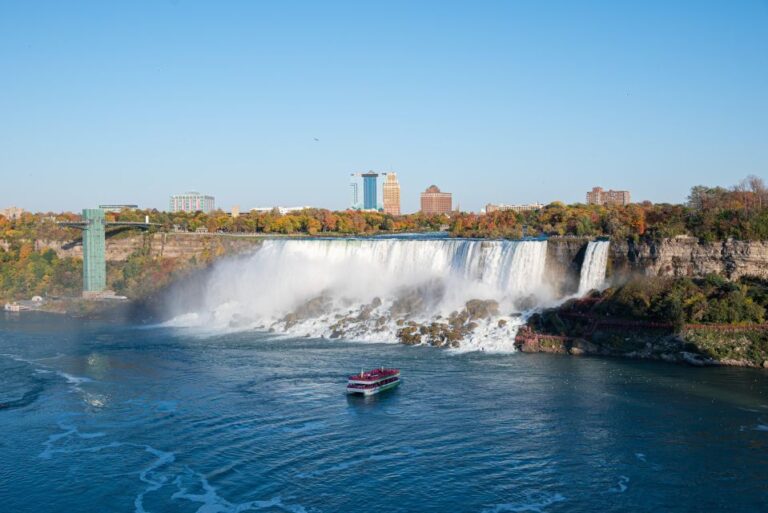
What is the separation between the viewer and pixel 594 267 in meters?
40.7

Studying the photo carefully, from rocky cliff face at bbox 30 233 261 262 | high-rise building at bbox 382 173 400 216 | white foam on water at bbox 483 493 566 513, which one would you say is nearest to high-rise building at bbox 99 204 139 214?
rocky cliff face at bbox 30 233 261 262

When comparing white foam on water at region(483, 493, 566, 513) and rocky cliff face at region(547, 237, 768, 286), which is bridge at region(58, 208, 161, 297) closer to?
rocky cliff face at region(547, 237, 768, 286)

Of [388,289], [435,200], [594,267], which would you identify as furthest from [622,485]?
[435,200]

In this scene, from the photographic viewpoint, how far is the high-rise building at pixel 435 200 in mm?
174500

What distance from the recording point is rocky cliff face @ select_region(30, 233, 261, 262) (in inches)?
2431

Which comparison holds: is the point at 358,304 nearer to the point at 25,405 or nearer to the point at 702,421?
the point at 25,405

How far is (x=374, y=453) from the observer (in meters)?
22.3

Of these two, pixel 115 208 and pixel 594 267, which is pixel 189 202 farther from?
Answer: pixel 594 267

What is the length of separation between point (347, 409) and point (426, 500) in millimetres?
8470

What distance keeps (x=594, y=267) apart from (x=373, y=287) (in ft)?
48.4

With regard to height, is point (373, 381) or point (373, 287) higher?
point (373, 287)

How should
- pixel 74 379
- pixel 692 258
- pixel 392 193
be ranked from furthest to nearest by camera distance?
1. pixel 392 193
2. pixel 692 258
3. pixel 74 379

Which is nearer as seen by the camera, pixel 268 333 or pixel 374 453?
pixel 374 453

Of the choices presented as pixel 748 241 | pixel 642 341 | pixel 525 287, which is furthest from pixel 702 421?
pixel 525 287
